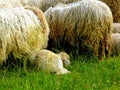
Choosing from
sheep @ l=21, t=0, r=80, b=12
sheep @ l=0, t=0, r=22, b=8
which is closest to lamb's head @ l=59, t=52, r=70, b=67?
sheep @ l=0, t=0, r=22, b=8

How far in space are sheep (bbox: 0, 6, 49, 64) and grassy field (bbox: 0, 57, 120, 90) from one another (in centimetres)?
30

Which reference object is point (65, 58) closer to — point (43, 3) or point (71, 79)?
point (71, 79)

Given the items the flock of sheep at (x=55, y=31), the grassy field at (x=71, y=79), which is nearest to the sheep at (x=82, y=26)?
the flock of sheep at (x=55, y=31)

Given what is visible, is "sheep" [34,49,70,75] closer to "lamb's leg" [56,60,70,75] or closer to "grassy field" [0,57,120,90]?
"lamb's leg" [56,60,70,75]

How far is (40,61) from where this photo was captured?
671 centimetres

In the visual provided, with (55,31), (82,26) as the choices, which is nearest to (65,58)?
(82,26)

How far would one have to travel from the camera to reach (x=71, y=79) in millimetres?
5902

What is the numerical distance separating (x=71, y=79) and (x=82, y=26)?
184cm

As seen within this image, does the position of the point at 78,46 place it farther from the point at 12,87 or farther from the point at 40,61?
the point at 12,87

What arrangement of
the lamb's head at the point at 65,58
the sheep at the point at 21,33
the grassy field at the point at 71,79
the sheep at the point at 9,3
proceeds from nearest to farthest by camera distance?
the grassy field at the point at 71,79
the sheep at the point at 21,33
the lamb's head at the point at 65,58
the sheep at the point at 9,3

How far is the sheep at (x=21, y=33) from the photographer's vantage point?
652cm

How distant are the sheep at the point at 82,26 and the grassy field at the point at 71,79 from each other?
2.56 feet

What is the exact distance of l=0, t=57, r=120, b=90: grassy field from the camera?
18.4 ft

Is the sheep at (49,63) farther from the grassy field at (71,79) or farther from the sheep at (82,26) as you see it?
the sheep at (82,26)
